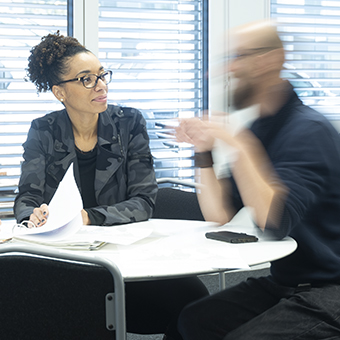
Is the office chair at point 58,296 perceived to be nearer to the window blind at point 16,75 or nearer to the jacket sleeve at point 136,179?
the jacket sleeve at point 136,179

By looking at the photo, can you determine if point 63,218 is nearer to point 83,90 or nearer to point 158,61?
point 83,90

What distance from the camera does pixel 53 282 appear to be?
1008 mm

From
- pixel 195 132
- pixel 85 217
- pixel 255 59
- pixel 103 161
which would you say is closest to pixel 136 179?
pixel 103 161

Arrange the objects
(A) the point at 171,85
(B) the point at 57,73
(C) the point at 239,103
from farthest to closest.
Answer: (A) the point at 171,85 → (B) the point at 57,73 → (C) the point at 239,103

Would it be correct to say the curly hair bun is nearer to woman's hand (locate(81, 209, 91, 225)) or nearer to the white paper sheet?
woman's hand (locate(81, 209, 91, 225))

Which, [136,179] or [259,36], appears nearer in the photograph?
[259,36]

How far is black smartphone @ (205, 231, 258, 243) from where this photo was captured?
140 cm

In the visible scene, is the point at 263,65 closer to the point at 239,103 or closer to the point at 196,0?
the point at 239,103

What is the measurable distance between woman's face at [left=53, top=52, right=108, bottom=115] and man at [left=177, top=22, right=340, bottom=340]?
0.78 meters

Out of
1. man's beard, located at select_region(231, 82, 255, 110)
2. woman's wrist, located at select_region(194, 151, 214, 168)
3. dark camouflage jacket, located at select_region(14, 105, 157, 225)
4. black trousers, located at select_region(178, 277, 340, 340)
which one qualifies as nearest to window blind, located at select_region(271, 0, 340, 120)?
dark camouflage jacket, located at select_region(14, 105, 157, 225)

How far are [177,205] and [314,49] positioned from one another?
1.94 m

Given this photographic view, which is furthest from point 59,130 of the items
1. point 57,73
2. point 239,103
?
point 239,103

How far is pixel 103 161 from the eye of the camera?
6.77 feet

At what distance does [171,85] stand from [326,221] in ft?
6.79
